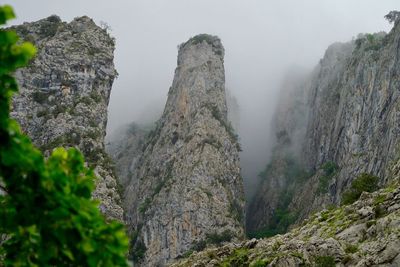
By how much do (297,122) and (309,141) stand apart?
32922 millimetres

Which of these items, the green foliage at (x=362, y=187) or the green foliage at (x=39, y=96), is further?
the green foliage at (x=39, y=96)

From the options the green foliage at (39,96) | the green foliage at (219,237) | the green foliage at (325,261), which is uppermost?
the green foliage at (39,96)

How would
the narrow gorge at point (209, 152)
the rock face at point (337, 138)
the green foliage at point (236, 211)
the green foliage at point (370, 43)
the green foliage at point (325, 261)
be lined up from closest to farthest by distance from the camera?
1. the green foliage at point (325, 261)
2. the narrow gorge at point (209, 152)
3. the rock face at point (337, 138)
4. the green foliage at point (236, 211)
5. the green foliage at point (370, 43)

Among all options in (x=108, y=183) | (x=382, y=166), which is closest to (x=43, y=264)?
(x=108, y=183)

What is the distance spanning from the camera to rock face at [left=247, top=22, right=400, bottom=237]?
105188 mm

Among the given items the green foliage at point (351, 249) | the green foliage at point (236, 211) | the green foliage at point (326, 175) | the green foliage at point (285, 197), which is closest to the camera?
the green foliage at point (351, 249)

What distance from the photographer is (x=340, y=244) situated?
141 feet

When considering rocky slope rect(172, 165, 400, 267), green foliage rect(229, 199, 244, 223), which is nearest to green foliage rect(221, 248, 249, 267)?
rocky slope rect(172, 165, 400, 267)

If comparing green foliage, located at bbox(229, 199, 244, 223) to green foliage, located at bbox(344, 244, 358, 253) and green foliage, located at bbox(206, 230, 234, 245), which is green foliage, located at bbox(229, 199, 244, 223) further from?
green foliage, located at bbox(344, 244, 358, 253)

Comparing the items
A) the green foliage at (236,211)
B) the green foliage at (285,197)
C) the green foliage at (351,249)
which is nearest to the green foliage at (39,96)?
the green foliage at (236,211)

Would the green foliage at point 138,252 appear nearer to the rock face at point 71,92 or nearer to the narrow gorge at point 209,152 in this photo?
the narrow gorge at point 209,152

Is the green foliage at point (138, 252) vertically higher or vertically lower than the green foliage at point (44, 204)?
lower

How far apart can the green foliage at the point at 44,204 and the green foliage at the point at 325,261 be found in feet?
108

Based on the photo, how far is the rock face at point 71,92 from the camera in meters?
94.2
